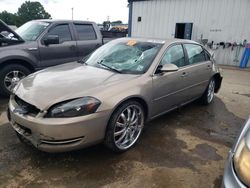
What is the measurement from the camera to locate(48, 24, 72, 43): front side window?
5.95 m

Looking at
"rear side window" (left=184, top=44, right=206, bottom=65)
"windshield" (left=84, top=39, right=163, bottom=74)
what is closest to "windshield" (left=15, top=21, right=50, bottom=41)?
"windshield" (left=84, top=39, right=163, bottom=74)

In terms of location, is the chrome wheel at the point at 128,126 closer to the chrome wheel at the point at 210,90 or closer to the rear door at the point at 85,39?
the chrome wheel at the point at 210,90

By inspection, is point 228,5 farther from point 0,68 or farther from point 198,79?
point 0,68

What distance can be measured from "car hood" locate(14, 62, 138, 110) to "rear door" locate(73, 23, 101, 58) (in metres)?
2.58

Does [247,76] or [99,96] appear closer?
[99,96]

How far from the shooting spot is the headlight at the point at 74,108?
2.73m

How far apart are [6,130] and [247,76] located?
28.1 ft

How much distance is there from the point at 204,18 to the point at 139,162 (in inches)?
416

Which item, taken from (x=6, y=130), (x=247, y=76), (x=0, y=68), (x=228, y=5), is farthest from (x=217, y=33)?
(x=6, y=130)

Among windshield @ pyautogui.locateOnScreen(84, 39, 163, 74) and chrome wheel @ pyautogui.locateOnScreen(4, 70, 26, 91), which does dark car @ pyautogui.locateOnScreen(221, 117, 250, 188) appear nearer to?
windshield @ pyautogui.locateOnScreen(84, 39, 163, 74)

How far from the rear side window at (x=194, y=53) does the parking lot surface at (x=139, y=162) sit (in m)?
1.21

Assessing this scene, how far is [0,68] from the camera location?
5.16 m

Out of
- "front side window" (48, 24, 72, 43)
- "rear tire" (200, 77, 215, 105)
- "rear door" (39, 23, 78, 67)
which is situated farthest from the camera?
"front side window" (48, 24, 72, 43)

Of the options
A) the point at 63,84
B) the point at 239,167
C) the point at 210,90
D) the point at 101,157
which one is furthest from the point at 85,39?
the point at 239,167
